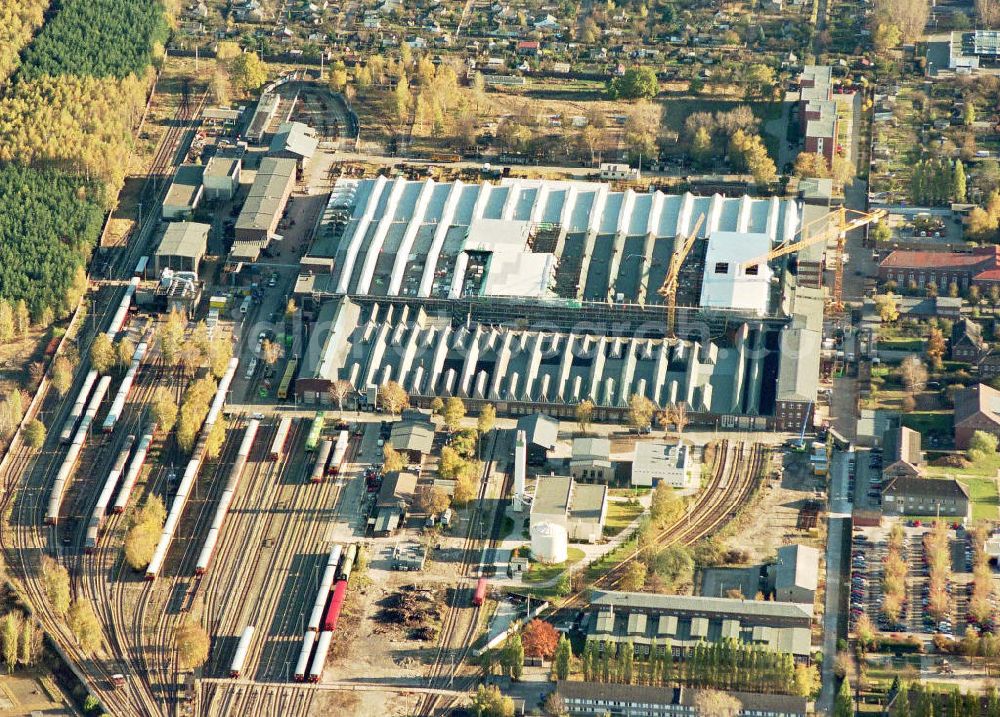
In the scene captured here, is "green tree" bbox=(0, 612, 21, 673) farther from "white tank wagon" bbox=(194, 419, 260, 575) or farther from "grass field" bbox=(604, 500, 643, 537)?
"grass field" bbox=(604, 500, 643, 537)

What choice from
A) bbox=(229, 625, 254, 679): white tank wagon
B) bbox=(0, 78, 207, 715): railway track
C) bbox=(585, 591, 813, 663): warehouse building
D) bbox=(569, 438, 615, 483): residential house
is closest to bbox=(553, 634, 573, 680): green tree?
bbox=(585, 591, 813, 663): warehouse building

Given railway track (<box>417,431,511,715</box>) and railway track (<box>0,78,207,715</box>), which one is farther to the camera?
railway track (<box>0,78,207,715</box>)

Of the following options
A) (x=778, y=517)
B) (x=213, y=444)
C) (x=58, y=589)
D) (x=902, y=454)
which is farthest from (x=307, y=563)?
(x=902, y=454)

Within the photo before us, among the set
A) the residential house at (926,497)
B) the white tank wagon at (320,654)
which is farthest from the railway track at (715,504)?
the white tank wagon at (320,654)

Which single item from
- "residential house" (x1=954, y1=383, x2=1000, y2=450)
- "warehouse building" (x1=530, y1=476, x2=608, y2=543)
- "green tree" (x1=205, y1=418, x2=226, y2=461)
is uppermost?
"residential house" (x1=954, y1=383, x2=1000, y2=450)

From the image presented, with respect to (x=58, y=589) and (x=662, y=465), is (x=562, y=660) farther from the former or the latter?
(x=58, y=589)

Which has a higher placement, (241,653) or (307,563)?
(307,563)
